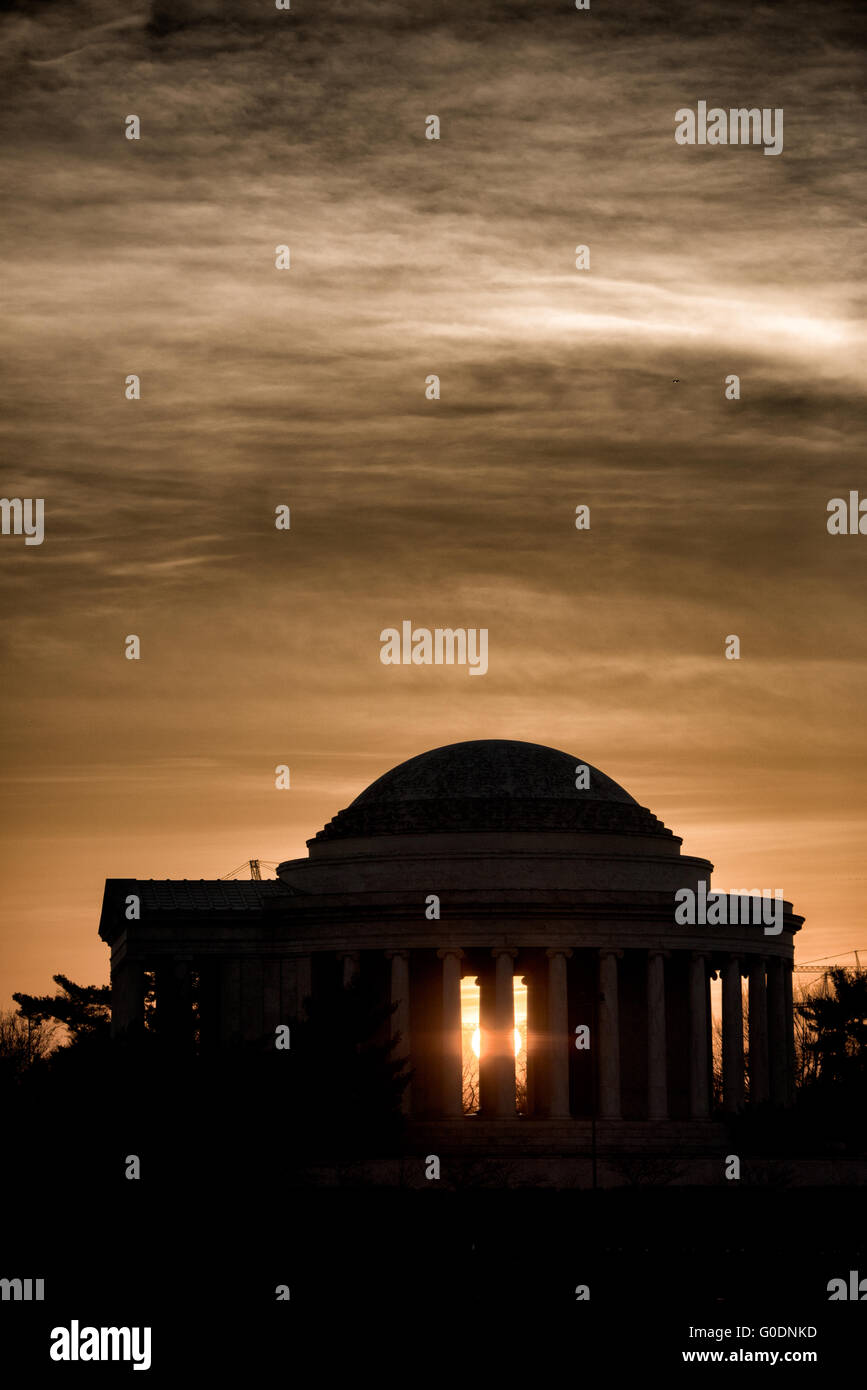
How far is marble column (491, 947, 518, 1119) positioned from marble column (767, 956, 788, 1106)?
1608 centimetres

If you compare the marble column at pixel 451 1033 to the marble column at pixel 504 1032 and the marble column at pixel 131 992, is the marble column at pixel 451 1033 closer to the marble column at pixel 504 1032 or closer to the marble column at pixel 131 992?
the marble column at pixel 504 1032

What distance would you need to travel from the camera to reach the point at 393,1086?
336ft

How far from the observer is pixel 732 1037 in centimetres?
11419

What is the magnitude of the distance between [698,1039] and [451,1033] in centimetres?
1238

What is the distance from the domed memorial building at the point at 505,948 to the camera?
110 metres

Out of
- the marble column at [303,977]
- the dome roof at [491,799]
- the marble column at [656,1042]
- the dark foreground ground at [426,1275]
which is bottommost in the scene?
the dark foreground ground at [426,1275]

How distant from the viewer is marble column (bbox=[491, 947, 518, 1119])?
110 metres

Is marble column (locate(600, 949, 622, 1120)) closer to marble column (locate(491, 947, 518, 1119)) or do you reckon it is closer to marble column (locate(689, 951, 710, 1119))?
marble column (locate(491, 947, 518, 1119))

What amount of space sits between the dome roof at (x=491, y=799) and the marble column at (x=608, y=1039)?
8.01 m

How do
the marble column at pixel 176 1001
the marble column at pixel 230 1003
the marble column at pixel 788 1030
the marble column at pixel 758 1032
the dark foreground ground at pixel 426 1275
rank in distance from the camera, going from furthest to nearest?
the marble column at pixel 788 1030
the marble column at pixel 758 1032
the marble column at pixel 230 1003
the marble column at pixel 176 1001
the dark foreground ground at pixel 426 1275

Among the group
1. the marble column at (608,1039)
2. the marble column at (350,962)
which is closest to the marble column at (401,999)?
the marble column at (350,962)

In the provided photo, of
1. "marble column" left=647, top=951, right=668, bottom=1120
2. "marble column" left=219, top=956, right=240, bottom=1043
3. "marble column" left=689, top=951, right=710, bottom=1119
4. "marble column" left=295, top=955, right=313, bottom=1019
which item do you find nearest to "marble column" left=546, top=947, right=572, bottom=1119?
"marble column" left=647, top=951, right=668, bottom=1120

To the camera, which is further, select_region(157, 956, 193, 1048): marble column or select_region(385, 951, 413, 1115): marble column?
select_region(385, 951, 413, 1115): marble column

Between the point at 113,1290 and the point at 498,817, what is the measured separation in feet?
152
